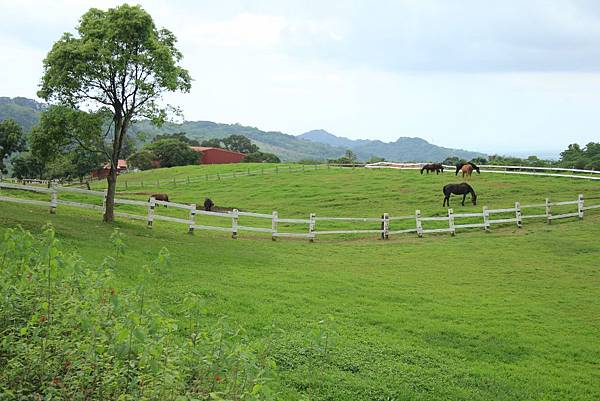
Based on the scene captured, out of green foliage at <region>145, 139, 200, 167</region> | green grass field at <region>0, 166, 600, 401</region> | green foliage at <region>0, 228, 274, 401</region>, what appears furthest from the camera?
green foliage at <region>145, 139, 200, 167</region>

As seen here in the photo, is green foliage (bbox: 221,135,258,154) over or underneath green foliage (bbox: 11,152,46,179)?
over

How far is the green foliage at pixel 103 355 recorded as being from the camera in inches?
175

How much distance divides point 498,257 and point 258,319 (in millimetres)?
12049

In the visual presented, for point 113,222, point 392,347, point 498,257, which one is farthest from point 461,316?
point 113,222

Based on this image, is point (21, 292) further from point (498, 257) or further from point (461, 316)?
point (498, 257)

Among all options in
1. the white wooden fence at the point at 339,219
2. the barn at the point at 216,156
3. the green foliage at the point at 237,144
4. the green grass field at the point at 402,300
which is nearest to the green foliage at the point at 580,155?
the white wooden fence at the point at 339,219

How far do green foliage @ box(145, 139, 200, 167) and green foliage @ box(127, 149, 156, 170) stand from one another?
4.26ft

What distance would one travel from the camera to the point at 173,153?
8550 cm

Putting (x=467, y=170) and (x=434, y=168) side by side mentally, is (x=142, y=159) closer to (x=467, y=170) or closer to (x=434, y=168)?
(x=434, y=168)

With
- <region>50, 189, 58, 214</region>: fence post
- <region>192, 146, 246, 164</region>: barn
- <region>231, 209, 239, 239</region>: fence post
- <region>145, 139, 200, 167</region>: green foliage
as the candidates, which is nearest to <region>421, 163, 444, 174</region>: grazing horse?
<region>231, 209, 239, 239</region>: fence post

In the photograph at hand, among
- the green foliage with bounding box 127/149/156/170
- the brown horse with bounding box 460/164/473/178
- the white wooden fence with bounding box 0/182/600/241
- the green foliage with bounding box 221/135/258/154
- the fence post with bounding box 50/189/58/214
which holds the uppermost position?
the green foliage with bounding box 221/135/258/154

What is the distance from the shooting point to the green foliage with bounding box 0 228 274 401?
14.6 ft

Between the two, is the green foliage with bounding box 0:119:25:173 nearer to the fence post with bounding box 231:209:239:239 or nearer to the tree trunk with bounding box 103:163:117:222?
the tree trunk with bounding box 103:163:117:222

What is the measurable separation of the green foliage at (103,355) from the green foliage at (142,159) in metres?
81.7
